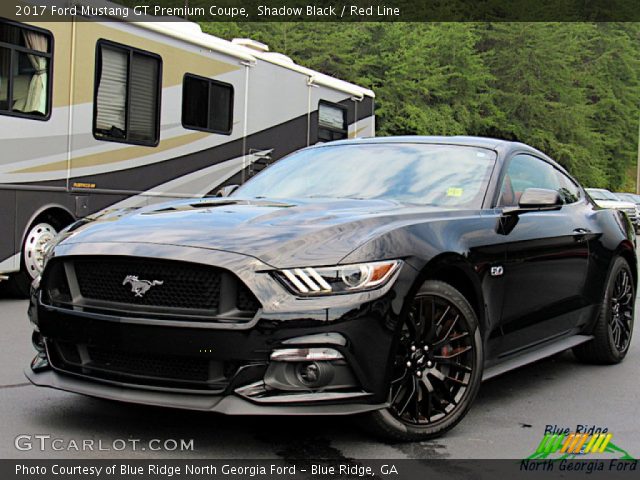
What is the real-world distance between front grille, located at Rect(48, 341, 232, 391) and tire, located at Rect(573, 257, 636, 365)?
3436 mm

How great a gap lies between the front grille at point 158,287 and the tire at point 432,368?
804 millimetres

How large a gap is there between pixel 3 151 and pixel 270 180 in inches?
163

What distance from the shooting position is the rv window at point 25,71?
8938 millimetres

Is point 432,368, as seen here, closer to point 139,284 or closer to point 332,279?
point 332,279

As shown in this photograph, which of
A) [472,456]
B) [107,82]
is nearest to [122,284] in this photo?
[472,456]

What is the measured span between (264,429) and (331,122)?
1111cm

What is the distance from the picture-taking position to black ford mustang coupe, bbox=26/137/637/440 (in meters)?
3.81

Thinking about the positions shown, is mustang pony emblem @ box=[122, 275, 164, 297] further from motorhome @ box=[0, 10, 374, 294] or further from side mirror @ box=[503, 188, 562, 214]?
motorhome @ box=[0, 10, 374, 294]

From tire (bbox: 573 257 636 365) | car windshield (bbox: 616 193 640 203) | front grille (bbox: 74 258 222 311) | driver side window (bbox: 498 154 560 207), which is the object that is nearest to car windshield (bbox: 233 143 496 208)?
driver side window (bbox: 498 154 560 207)

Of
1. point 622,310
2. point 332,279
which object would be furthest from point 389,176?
point 622,310

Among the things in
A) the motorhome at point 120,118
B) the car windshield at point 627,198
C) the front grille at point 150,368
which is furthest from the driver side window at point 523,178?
the car windshield at point 627,198

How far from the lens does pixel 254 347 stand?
3.78 m

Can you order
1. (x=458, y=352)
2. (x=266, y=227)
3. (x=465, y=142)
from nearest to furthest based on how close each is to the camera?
(x=266, y=227) < (x=458, y=352) < (x=465, y=142)

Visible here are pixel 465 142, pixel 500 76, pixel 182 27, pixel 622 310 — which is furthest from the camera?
pixel 500 76
